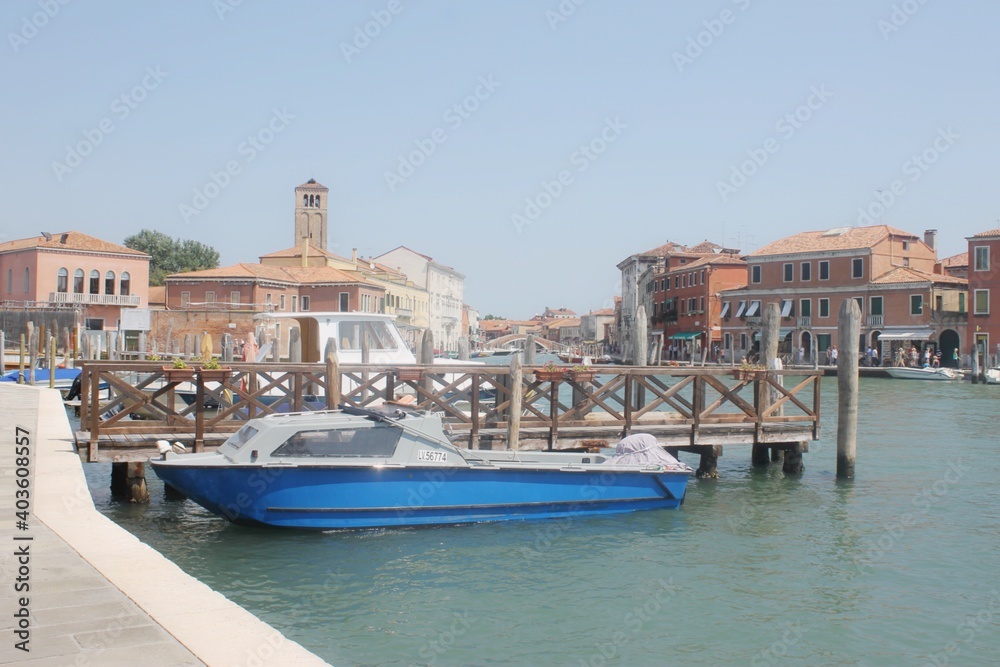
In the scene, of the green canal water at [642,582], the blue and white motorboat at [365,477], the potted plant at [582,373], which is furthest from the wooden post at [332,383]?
the potted plant at [582,373]

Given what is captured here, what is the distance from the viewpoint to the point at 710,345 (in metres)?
73.4

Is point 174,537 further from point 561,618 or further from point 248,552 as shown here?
point 561,618

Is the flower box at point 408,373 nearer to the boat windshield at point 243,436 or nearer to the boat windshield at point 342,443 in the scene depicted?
the boat windshield at point 342,443

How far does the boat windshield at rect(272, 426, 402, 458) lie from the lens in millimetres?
11016

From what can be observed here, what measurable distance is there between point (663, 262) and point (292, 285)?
1576 inches

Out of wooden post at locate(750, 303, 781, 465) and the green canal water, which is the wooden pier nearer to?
wooden post at locate(750, 303, 781, 465)

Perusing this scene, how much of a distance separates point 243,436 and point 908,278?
2185 inches

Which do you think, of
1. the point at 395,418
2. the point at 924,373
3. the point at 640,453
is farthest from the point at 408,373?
the point at 924,373

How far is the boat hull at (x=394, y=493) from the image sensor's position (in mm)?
10930

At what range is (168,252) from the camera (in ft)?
295

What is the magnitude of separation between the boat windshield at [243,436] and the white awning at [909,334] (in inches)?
2119

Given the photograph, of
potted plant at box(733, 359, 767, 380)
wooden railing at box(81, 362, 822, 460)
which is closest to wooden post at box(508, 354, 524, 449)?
wooden railing at box(81, 362, 822, 460)

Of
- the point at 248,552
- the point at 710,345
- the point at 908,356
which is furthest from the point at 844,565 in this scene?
the point at 710,345

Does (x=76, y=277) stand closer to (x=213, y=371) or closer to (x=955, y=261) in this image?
(x=213, y=371)
